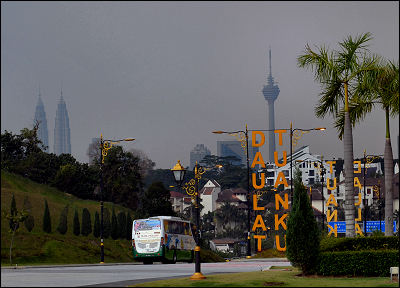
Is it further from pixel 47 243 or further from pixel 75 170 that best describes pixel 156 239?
pixel 75 170

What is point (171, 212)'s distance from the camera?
71688 mm

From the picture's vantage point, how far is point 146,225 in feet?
123

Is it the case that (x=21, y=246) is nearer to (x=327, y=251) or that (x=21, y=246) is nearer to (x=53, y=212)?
(x=53, y=212)

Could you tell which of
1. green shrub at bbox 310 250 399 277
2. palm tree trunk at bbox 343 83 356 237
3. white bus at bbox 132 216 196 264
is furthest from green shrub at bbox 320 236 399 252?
white bus at bbox 132 216 196 264

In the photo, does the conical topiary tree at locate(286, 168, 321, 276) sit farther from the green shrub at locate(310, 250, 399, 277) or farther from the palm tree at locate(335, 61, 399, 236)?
the palm tree at locate(335, 61, 399, 236)

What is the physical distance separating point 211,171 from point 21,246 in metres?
141

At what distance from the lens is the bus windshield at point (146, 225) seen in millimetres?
37094

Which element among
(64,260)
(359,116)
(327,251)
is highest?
(359,116)

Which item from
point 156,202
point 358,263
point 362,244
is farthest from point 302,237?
point 156,202

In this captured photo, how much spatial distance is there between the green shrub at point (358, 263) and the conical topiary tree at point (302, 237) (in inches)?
15.7

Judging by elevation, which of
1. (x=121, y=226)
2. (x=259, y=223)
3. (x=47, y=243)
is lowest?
(x=47, y=243)

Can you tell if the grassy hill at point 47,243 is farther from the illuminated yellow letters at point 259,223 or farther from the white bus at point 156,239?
the illuminated yellow letters at point 259,223

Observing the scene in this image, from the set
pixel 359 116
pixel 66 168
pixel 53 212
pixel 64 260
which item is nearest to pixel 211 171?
pixel 66 168

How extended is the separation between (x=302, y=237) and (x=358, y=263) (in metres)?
2.04
